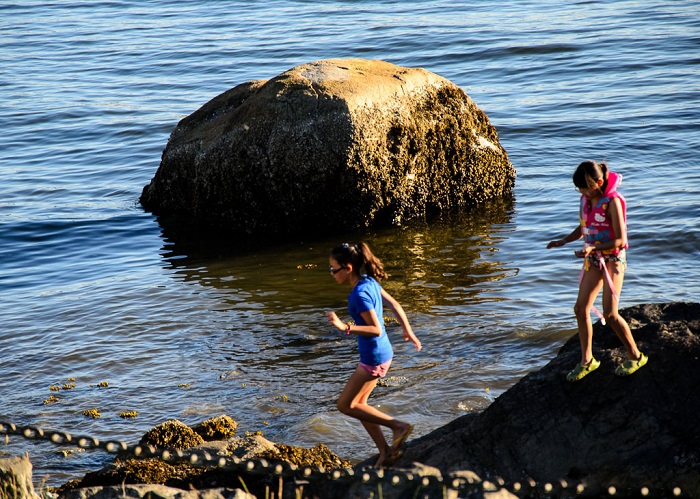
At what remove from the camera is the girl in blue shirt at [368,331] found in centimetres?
587

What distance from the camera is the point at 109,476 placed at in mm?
6250

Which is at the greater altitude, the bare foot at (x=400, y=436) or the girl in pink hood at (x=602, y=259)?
the girl in pink hood at (x=602, y=259)

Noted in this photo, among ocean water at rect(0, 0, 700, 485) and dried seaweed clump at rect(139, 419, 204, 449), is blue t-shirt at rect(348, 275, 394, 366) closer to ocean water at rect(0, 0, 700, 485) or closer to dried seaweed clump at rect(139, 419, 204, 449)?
ocean water at rect(0, 0, 700, 485)

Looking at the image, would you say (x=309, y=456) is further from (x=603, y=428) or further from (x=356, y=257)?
(x=603, y=428)

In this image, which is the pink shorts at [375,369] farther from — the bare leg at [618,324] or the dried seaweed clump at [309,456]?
the bare leg at [618,324]

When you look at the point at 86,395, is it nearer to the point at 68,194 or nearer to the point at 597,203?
the point at 597,203

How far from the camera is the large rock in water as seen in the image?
Answer: 12.2 metres

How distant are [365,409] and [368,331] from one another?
25.8 inches

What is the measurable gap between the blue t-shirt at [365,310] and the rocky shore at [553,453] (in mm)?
685

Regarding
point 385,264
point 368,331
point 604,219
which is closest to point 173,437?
point 368,331

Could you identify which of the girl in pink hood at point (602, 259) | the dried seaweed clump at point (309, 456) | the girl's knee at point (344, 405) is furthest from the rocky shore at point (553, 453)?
the dried seaweed clump at point (309, 456)

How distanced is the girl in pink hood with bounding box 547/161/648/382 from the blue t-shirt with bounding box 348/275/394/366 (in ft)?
3.96

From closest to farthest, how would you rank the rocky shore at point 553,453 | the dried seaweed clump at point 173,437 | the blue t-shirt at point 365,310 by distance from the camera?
the rocky shore at point 553,453, the blue t-shirt at point 365,310, the dried seaweed clump at point 173,437

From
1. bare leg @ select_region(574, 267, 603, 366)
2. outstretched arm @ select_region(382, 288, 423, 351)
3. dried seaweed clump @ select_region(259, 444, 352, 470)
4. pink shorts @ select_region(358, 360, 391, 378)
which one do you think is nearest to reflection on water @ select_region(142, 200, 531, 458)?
dried seaweed clump @ select_region(259, 444, 352, 470)
